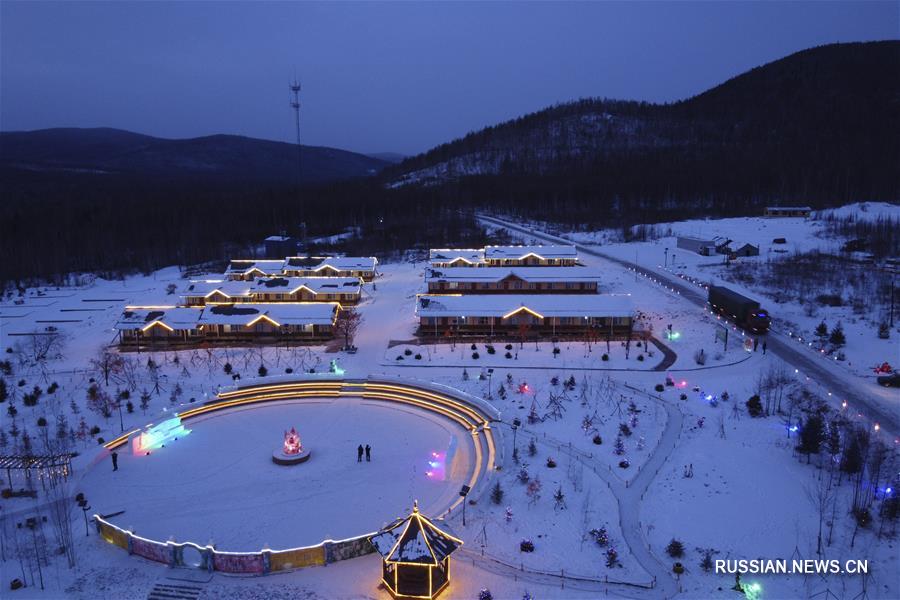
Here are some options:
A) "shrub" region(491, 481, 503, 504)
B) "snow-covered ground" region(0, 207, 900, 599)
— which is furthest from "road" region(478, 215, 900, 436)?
"shrub" region(491, 481, 503, 504)

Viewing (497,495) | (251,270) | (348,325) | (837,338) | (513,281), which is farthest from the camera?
(251,270)

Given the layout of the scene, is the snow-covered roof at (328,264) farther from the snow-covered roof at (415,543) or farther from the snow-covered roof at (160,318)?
the snow-covered roof at (415,543)

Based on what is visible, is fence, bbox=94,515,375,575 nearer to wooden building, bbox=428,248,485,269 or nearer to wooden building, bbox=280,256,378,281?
wooden building, bbox=280,256,378,281

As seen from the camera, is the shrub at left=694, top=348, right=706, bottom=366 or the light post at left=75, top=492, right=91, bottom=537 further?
the shrub at left=694, top=348, right=706, bottom=366

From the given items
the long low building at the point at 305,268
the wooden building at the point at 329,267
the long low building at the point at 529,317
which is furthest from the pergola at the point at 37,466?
the wooden building at the point at 329,267

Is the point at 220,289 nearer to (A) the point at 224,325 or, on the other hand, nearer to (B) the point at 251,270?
(A) the point at 224,325

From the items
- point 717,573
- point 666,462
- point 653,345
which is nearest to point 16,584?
point 717,573

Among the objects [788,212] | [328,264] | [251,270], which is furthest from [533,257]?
[788,212]
